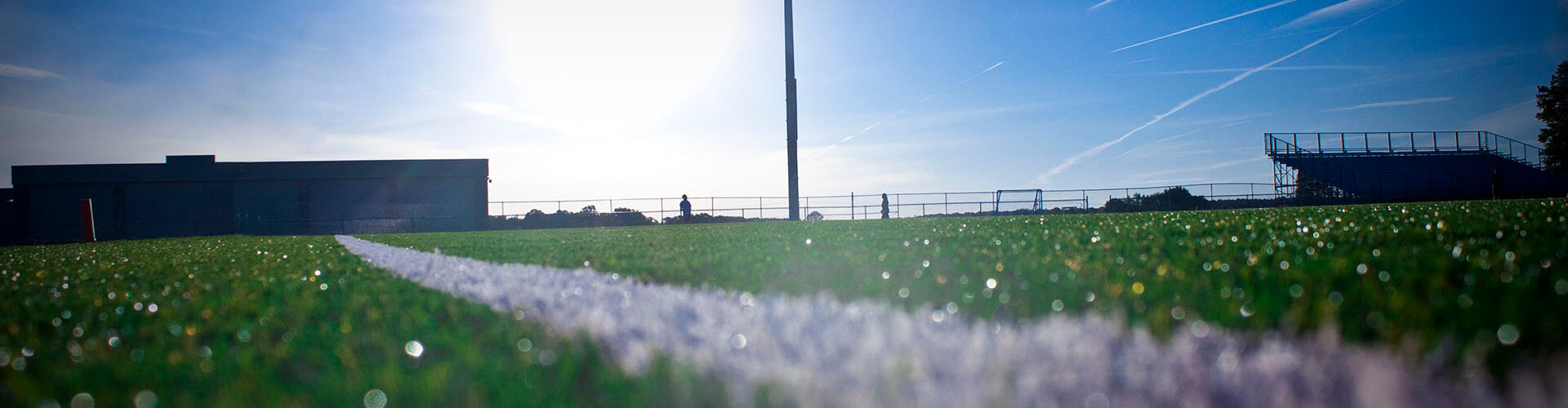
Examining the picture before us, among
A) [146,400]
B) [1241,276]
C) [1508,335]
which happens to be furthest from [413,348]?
[1241,276]

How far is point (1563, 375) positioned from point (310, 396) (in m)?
1.87

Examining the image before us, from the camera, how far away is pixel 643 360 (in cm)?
136

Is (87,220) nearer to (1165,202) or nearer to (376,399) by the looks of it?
(376,399)

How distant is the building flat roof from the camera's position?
32.9m

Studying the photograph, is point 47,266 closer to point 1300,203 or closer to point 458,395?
point 458,395

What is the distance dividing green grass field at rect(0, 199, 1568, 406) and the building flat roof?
106 ft

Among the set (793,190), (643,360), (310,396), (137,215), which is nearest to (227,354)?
(310,396)

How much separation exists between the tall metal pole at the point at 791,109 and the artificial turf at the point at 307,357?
15.3 metres

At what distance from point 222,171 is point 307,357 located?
134 feet

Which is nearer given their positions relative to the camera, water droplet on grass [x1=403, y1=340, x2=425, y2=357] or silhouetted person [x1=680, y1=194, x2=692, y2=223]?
water droplet on grass [x1=403, y1=340, x2=425, y2=357]

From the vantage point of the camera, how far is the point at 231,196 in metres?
33.2

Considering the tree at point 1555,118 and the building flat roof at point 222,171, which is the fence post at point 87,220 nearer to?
the building flat roof at point 222,171

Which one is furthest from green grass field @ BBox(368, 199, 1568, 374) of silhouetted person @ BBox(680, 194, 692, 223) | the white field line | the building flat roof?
the building flat roof

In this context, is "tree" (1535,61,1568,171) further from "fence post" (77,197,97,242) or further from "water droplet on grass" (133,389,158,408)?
"fence post" (77,197,97,242)
